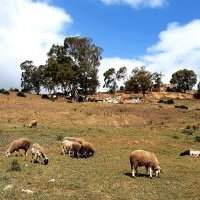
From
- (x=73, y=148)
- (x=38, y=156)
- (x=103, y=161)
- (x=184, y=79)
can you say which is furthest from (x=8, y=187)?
(x=184, y=79)

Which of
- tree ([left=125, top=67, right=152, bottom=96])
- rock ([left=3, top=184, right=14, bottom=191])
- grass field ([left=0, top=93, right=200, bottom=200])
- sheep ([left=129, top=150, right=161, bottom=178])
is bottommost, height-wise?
grass field ([left=0, top=93, right=200, bottom=200])

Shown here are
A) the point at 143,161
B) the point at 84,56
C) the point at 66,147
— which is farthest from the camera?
the point at 84,56

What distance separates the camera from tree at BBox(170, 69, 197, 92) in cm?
16350

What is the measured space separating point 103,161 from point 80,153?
307cm

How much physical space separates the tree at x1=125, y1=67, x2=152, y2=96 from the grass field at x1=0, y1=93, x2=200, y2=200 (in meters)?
62.9

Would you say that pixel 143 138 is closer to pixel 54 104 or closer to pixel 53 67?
pixel 54 104

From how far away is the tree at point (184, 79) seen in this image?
164m

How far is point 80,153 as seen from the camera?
35.3 metres

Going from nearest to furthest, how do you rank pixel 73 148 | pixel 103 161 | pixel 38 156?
pixel 38 156, pixel 103 161, pixel 73 148

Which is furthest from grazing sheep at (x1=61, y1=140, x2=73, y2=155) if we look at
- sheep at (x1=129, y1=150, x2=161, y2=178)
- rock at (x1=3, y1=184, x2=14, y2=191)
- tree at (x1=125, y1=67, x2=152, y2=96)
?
tree at (x1=125, y1=67, x2=152, y2=96)

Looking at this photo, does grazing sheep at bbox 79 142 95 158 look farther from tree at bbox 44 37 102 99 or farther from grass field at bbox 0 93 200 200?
tree at bbox 44 37 102 99

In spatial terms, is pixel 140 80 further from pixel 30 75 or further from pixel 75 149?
pixel 75 149

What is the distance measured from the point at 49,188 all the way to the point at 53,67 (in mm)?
86297

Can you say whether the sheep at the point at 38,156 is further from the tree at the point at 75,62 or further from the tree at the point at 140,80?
the tree at the point at 140,80
